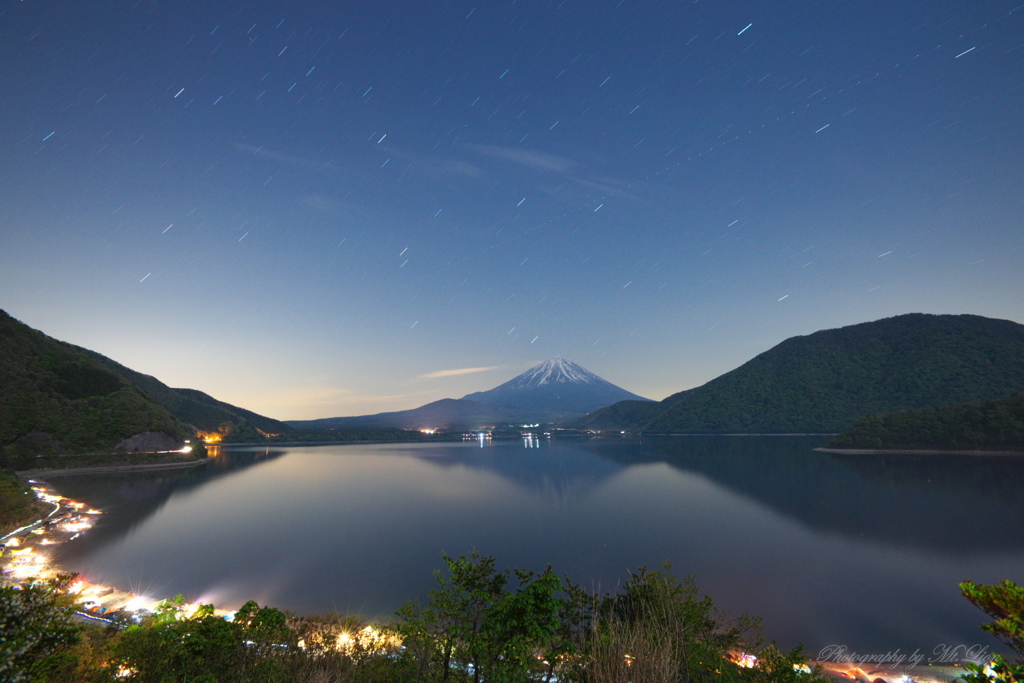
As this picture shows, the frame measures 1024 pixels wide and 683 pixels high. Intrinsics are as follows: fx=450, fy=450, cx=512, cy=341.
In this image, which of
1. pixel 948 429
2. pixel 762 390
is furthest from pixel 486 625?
pixel 762 390

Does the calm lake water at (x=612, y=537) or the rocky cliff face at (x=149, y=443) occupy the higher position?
the rocky cliff face at (x=149, y=443)

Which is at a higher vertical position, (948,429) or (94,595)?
(948,429)

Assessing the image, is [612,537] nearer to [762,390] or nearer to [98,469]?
[98,469]

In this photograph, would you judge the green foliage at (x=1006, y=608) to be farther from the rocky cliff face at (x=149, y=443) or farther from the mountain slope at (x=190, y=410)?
the mountain slope at (x=190, y=410)

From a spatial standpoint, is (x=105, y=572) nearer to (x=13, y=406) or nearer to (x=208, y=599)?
(x=208, y=599)

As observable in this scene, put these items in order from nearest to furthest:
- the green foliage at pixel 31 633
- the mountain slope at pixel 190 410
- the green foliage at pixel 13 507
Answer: the green foliage at pixel 31 633, the green foliage at pixel 13 507, the mountain slope at pixel 190 410

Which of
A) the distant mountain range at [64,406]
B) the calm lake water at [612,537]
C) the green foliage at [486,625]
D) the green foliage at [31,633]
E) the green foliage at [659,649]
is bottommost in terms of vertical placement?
the calm lake water at [612,537]

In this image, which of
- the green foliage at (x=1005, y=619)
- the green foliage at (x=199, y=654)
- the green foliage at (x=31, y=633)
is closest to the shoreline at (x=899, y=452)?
the green foliage at (x=1005, y=619)
